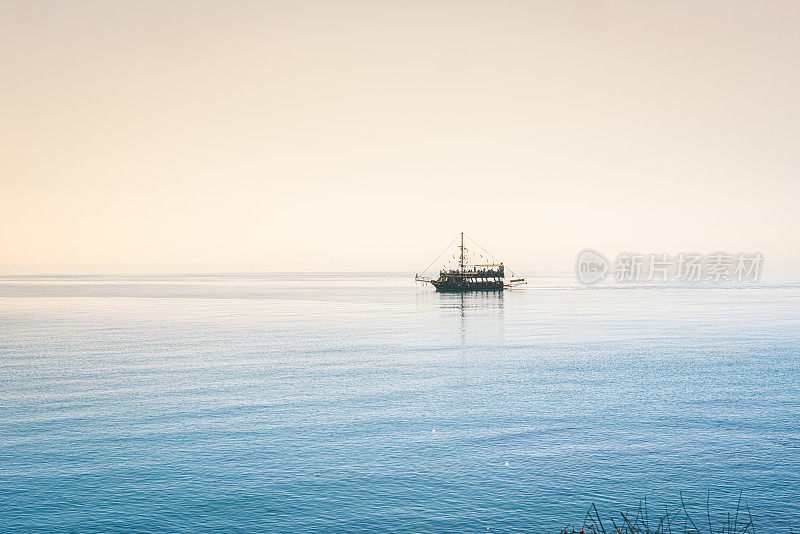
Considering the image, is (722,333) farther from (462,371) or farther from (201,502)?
(201,502)

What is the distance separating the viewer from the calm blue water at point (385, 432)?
28.6 metres

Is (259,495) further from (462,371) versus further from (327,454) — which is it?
(462,371)

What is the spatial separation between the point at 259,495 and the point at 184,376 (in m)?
32.5

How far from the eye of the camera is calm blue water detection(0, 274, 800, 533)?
28578 mm

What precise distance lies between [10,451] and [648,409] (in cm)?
4103

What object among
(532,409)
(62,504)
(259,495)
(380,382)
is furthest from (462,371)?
(62,504)

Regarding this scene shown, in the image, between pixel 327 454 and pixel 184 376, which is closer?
pixel 327 454

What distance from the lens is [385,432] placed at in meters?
40.0

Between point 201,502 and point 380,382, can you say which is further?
point 380,382

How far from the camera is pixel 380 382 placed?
185 feet

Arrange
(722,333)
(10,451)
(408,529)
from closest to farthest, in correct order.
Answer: (408,529), (10,451), (722,333)

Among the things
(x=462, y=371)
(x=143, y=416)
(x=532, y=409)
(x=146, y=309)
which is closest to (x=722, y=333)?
(x=462, y=371)

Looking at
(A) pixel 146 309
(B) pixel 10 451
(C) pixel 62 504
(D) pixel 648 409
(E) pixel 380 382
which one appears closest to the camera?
(C) pixel 62 504

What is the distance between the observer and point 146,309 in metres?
142
